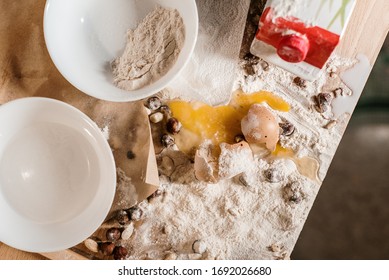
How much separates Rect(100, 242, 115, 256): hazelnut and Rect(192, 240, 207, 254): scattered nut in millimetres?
173

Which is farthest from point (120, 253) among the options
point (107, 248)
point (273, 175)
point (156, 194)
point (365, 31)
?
point (365, 31)

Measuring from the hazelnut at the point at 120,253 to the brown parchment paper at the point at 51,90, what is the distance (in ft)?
0.29

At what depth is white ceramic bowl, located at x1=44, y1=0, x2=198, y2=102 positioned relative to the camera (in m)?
0.89

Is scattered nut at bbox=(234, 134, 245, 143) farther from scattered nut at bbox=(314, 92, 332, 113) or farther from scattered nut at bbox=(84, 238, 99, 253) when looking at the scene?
scattered nut at bbox=(84, 238, 99, 253)

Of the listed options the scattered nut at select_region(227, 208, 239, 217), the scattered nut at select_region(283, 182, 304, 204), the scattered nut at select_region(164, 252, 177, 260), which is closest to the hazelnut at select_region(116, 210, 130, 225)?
the scattered nut at select_region(164, 252, 177, 260)

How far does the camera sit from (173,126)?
3.19 feet

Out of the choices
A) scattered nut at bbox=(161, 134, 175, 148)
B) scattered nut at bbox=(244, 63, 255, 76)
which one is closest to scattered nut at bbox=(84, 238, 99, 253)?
scattered nut at bbox=(161, 134, 175, 148)

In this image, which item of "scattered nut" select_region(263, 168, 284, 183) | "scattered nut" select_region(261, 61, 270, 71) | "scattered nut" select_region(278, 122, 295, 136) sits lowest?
"scattered nut" select_region(263, 168, 284, 183)

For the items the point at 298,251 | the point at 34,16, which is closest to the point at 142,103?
the point at 34,16

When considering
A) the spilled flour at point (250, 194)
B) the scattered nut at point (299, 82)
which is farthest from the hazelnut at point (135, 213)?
the scattered nut at point (299, 82)

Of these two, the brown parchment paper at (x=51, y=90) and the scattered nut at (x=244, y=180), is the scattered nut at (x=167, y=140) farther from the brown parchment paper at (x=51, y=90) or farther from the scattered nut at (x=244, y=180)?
the scattered nut at (x=244, y=180)

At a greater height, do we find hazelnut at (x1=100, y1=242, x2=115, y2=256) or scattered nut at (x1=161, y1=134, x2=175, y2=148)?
scattered nut at (x1=161, y1=134, x2=175, y2=148)

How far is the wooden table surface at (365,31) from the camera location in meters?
0.96
